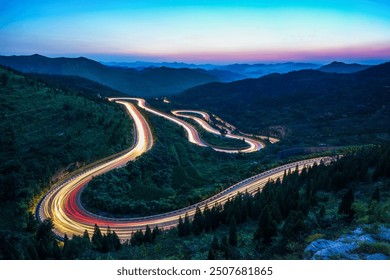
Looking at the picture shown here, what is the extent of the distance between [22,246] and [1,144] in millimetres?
32455

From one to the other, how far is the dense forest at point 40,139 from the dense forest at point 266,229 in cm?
904

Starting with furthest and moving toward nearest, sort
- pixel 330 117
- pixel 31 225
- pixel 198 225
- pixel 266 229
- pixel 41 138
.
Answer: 1. pixel 330 117
2. pixel 41 138
3. pixel 31 225
4. pixel 198 225
5. pixel 266 229

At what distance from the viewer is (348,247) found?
42.7 feet

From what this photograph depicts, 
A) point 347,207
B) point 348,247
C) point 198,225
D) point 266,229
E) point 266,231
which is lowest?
point 198,225

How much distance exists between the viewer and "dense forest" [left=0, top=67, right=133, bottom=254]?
39.5 meters

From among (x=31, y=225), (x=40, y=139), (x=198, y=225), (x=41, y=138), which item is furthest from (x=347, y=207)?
(x=41, y=138)

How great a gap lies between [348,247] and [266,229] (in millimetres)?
6631

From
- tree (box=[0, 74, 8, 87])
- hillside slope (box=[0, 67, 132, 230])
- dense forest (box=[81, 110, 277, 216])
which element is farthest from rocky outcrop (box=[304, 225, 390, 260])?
tree (box=[0, 74, 8, 87])

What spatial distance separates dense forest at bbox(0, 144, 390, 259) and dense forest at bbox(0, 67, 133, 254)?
9.04 meters

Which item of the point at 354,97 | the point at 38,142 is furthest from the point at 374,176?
the point at 354,97

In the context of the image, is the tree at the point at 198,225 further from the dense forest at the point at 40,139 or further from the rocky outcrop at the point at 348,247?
the dense forest at the point at 40,139

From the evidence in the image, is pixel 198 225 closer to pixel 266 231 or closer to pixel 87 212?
pixel 266 231

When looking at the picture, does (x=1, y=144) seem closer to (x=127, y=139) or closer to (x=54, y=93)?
(x=127, y=139)
